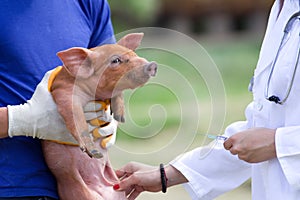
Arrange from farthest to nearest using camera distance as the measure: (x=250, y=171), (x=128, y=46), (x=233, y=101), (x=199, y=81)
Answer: (x=233, y=101)
(x=250, y=171)
(x=199, y=81)
(x=128, y=46)

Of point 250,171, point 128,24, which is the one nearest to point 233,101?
point 128,24

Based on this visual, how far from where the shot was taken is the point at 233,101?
383 inches

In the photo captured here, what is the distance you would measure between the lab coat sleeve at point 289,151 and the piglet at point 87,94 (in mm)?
476

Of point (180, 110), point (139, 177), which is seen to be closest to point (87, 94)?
point (180, 110)

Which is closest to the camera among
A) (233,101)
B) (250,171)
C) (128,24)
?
(250,171)

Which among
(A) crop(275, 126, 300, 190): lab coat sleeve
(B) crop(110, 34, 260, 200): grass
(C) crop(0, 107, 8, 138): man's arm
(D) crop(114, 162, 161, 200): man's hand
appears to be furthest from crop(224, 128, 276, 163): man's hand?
(C) crop(0, 107, 8, 138): man's arm

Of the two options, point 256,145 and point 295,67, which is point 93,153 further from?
point 295,67

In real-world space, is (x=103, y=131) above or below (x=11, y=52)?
below

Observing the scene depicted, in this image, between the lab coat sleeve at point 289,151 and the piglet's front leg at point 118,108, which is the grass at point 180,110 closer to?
the piglet's front leg at point 118,108

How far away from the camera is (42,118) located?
8.16ft

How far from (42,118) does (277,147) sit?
0.76 m

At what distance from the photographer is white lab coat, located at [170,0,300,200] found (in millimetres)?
2445

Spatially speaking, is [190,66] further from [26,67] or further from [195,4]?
[195,4]

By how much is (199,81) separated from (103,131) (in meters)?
0.39
